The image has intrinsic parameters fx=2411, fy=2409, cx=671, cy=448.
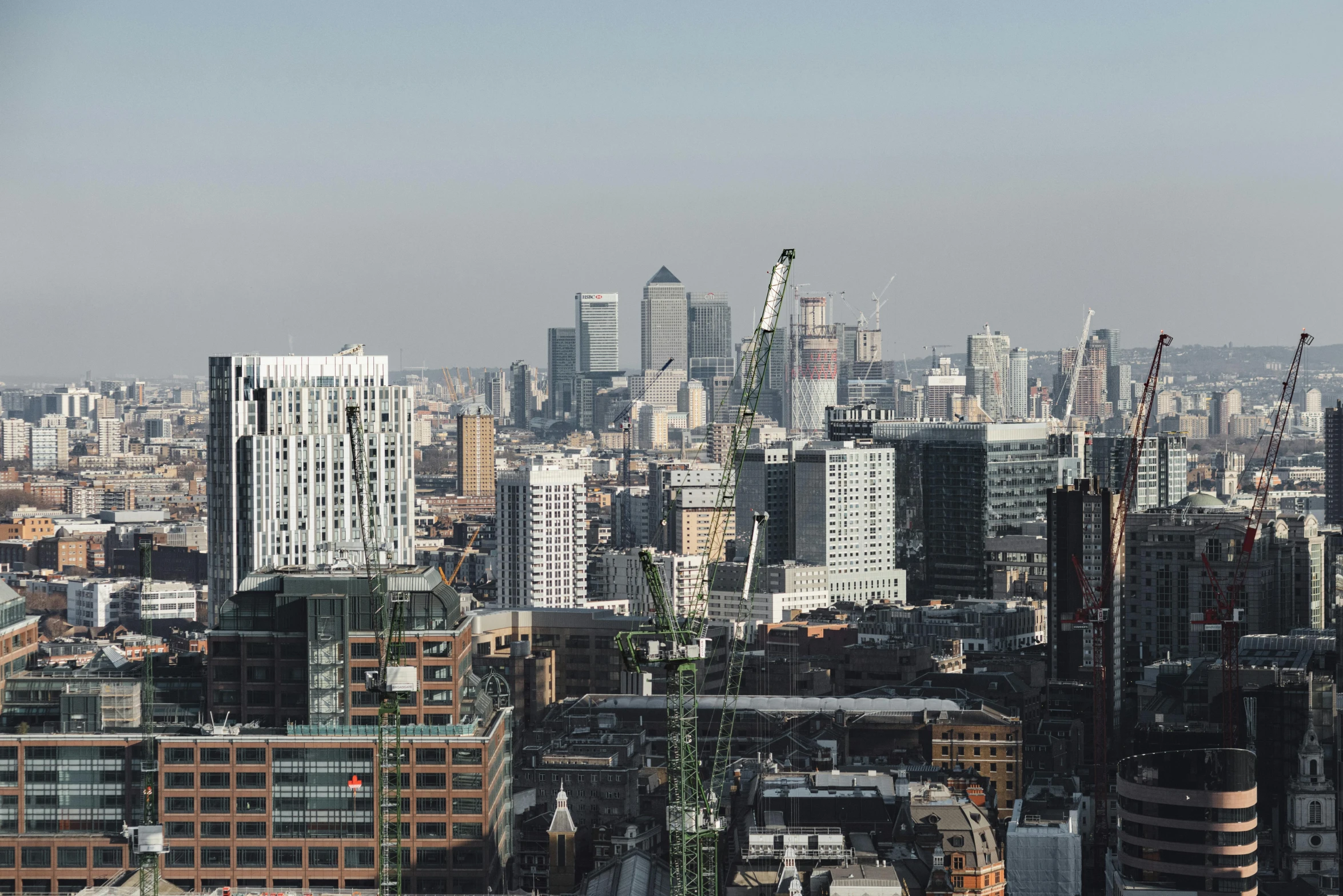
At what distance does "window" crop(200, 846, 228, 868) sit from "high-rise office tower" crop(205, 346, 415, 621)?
34.4 m

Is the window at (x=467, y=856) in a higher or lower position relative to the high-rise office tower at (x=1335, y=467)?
lower

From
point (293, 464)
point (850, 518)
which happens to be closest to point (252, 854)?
point (293, 464)

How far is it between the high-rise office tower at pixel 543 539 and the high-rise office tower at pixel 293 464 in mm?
29958

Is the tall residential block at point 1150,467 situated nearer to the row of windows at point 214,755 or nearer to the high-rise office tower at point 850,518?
the high-rise office tower at point 850,518

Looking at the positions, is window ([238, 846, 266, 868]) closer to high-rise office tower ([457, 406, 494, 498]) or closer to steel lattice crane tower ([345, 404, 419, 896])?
steel lattice crane tower ([345, 404, 419, 896])

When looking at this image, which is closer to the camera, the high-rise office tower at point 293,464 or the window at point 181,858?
the window at point 181,858

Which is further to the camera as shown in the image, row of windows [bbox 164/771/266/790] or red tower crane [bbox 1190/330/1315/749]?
red tower crane [bbox 1190/330/1315/749]

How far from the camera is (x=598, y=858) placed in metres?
52.6

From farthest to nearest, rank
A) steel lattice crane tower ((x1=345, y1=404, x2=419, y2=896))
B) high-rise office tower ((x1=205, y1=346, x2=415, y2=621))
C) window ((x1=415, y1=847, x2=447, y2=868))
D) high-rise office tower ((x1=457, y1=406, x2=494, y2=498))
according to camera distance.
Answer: high-rise office tower ((x1=457, y1=406, x2=494, y2=498)) → high-rise office tower ((x1=205, y1=346, x2=415, y2=621)) → window ((x1=415, y1=847, x2=447, y2=868)) → steel lattice crane tower ((x1=345, y1=404, x2=419, y2=896))

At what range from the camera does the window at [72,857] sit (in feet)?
151

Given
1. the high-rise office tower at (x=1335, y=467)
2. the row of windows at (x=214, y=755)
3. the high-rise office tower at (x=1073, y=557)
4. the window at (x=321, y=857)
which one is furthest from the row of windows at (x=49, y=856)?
the high-rise office tower at (x=1335, y=467)

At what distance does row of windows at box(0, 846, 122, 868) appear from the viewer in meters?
46.1

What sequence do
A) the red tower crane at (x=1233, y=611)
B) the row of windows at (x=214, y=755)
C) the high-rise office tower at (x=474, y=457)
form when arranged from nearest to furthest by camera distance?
the row of windows at (x=214, y=755), the red tower crane at (x=1233, y=611), the high-rise office tower at (x=474, y=457)

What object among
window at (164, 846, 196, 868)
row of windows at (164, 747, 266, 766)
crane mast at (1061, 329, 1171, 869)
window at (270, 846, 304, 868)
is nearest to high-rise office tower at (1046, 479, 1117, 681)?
crane mast at (1061, 329, 1171, 869)
